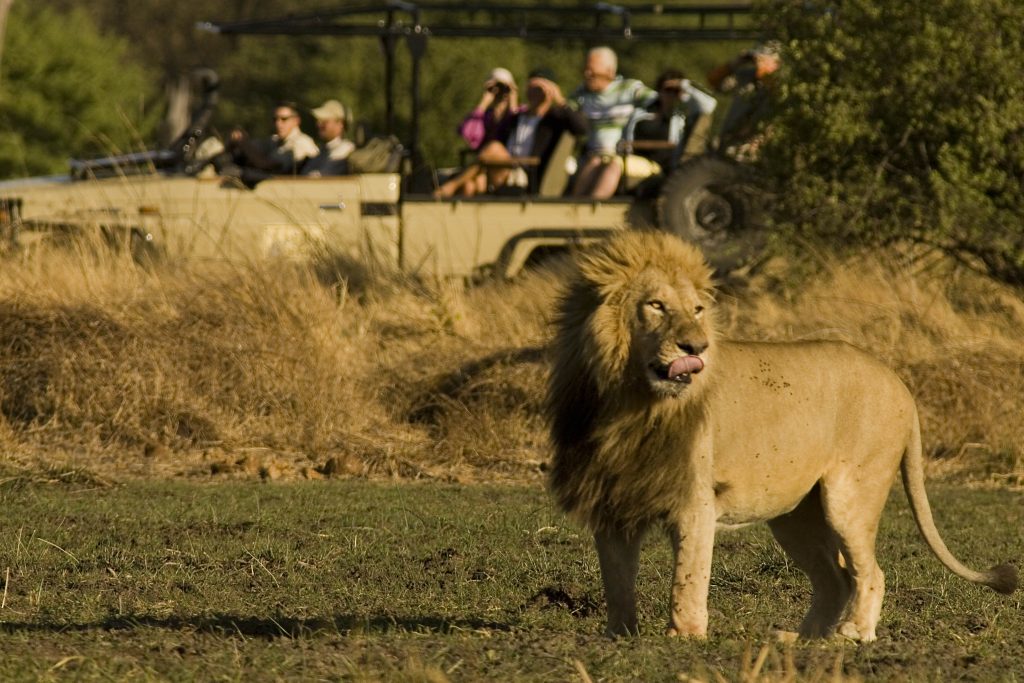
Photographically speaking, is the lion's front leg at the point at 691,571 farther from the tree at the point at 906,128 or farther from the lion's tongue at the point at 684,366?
the tree at the point at 906,128

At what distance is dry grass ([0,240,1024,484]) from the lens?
9.85 meters

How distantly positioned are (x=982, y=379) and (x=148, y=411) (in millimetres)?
4932

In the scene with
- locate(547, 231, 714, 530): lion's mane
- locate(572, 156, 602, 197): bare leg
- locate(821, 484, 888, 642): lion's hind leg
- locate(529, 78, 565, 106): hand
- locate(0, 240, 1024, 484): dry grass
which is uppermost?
locate(547, 231, 714, 530): lion's mane

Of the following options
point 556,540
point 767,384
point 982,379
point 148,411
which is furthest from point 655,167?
point 767,384

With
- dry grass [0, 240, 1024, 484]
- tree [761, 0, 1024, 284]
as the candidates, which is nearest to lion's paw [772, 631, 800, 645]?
dry grass [0, 240, 1024, 484]

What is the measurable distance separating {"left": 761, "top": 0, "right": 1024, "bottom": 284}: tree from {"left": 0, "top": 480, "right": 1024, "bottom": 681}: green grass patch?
3.09m

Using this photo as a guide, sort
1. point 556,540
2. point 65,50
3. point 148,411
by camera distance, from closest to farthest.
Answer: point 556,540 < point 148,411 < point 65,50

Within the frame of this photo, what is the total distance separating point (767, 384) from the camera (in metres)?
5.51

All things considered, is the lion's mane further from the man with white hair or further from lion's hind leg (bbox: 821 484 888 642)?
the man with white hair

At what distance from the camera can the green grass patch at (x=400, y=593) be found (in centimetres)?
465

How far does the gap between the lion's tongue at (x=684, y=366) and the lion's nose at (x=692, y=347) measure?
0.01 metres

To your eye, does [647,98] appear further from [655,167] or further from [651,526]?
[651,526]

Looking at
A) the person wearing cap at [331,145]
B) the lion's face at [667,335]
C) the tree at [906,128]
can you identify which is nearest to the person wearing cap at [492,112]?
the person wearing cap at [331,145]

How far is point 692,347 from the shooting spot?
4.92 m
